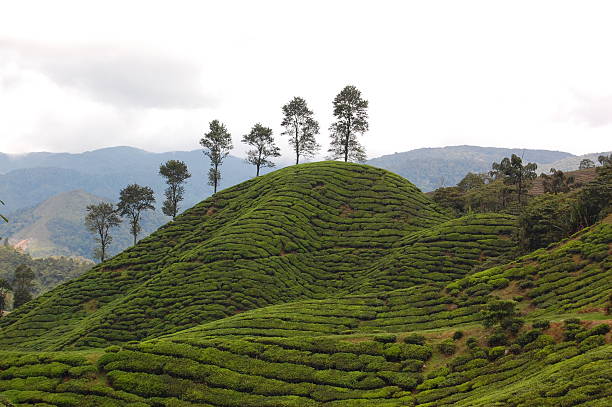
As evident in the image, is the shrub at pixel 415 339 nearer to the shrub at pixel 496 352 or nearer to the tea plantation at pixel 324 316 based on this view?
the tea plantation at pixel 324 316

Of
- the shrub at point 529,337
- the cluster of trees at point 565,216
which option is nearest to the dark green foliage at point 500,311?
the shrub at point 529,337

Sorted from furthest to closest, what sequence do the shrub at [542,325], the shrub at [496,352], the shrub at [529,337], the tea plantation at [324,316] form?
the shrub at [542,325], the shrub at [496,352], the shrub at [529,337], the tea plantation at [324,316]

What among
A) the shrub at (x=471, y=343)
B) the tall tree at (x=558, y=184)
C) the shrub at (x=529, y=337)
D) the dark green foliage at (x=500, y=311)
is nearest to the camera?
the shrub at (x=529, y=337)

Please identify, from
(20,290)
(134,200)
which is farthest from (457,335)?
(20,290)

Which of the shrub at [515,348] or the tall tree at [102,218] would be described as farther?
the tall tree at [102,218]

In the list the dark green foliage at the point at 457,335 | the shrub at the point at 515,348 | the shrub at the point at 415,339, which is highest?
the shrub at the point at 515,348

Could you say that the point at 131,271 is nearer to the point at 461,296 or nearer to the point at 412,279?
the point at 412,279

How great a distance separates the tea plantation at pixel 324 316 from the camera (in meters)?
28.4

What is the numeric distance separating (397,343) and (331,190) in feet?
168

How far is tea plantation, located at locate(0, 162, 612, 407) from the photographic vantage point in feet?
93.2

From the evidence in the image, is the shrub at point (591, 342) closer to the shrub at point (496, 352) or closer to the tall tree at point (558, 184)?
the shrub at point (496, 352)

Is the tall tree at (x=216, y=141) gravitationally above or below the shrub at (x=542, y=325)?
above

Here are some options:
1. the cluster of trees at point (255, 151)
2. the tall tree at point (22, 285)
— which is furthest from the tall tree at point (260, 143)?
the tall tree at point (22, 285)

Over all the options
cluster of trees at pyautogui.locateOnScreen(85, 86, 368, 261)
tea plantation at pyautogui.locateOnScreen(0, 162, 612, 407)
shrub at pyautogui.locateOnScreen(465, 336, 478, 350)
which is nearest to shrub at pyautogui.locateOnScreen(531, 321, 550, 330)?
tea plantation at pyautogui.locateOnScreen(0, 162, 612, 407)
